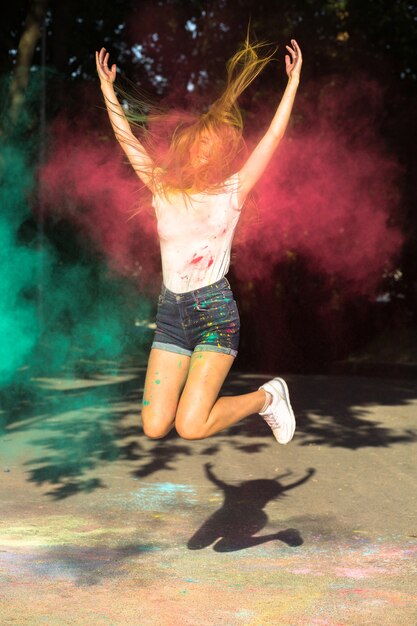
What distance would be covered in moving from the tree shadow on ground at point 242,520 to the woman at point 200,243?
3.30 feet

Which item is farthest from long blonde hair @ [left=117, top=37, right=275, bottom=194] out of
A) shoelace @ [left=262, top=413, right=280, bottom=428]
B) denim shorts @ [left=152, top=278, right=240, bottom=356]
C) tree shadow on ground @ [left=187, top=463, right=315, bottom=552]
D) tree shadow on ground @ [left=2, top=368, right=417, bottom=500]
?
tree shadow on ground @ [left=2, top=368, right=417, bottom=500]

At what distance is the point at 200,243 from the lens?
187 inches

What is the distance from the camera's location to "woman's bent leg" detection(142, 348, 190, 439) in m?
4.85

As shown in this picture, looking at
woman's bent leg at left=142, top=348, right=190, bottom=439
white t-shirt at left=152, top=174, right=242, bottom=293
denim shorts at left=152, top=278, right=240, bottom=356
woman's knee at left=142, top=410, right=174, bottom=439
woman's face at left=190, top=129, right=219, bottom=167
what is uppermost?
woman's face at left=190, top=129, right=219, bottom=167

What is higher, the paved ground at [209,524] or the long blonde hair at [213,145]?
the long blonde hair at [213,145]

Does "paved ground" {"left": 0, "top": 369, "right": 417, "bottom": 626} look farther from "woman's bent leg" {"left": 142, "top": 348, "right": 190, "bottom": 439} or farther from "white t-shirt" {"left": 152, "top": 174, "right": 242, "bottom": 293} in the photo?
"white t-shirt" {"left": 152, "top": 174, "right": 242, "bottom": 293}

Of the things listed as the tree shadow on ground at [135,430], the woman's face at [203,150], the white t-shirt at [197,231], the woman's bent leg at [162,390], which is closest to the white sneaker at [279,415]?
the woman's bent leg at [162,390]

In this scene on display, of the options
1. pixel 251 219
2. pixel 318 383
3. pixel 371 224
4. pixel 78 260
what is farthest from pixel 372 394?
pixel 251 219

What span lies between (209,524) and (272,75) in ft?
49.2

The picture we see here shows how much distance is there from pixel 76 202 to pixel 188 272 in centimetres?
1263

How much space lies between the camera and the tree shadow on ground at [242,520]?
5.58 metres

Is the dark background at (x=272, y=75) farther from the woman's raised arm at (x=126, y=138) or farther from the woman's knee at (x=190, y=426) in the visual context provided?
the woman's knee at (x=190, y=426)

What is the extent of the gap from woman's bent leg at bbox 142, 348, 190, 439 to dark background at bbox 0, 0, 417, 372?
1120 centimetres

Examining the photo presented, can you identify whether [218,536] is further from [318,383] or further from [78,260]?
[78,260]
